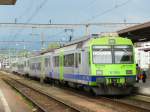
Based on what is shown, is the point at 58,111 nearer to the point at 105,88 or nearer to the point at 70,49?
the point at 105,88

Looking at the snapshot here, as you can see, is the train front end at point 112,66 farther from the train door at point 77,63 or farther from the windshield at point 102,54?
the train door at point 77,63

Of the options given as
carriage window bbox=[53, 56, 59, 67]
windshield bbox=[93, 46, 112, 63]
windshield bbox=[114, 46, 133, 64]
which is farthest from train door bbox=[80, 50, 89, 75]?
carriage window bbox=[53, 56, 59, 67]

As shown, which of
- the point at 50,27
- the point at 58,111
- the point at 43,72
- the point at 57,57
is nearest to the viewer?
the point at 58,111

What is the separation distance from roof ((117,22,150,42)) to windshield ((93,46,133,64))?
1.63 meters

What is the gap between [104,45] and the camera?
22.8 metres

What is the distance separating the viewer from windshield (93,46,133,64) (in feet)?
73.7

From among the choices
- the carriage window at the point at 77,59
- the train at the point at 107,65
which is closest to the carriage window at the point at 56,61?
the carriage window at the point at 77,59

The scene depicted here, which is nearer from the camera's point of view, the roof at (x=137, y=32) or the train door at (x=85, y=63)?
the train door at (x=85, y=63)

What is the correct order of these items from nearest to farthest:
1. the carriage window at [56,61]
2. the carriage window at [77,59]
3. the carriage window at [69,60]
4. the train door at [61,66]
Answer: the carriage window at [77,59], the carriage window at [69,60], the train door at [61,66], the carriage window at [56,61]

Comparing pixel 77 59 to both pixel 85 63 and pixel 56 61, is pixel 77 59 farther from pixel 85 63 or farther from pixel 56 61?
pixel 56 61

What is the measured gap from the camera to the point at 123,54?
22797 millimetres

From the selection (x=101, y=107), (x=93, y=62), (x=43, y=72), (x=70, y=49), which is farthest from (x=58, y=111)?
(x=43, y=72)

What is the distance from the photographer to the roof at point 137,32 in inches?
950

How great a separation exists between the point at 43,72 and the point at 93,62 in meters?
22.0
